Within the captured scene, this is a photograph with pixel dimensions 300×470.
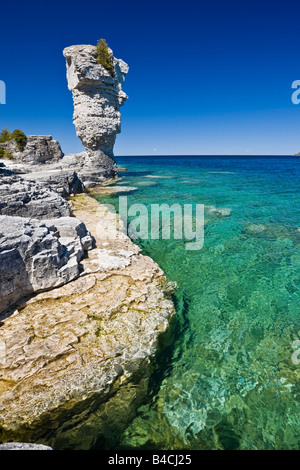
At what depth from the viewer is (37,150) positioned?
25.8 m

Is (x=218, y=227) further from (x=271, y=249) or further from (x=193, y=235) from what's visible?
(x=271, y=249)

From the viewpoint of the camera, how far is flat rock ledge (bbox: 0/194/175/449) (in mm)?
3141

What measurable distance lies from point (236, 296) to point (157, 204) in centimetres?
1105

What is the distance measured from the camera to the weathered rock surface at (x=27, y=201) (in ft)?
26.1

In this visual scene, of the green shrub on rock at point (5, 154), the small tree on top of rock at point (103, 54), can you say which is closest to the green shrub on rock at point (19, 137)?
the green shrub on rock at point (5, 154)

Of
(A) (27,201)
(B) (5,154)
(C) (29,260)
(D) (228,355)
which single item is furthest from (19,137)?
(D) (228,355)

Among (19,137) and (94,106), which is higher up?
(94,106)

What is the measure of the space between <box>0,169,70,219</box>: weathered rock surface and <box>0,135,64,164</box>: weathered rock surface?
1912 cm

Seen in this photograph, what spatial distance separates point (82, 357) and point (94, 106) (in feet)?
80.3

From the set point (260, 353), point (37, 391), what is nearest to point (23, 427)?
point (37, 391)

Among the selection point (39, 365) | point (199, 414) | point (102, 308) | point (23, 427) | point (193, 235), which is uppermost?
point (193, 235)

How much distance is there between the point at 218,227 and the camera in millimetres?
11516

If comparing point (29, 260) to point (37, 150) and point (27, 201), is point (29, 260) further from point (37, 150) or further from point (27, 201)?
point (37, 150)

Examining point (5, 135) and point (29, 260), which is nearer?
point (29, 260)
